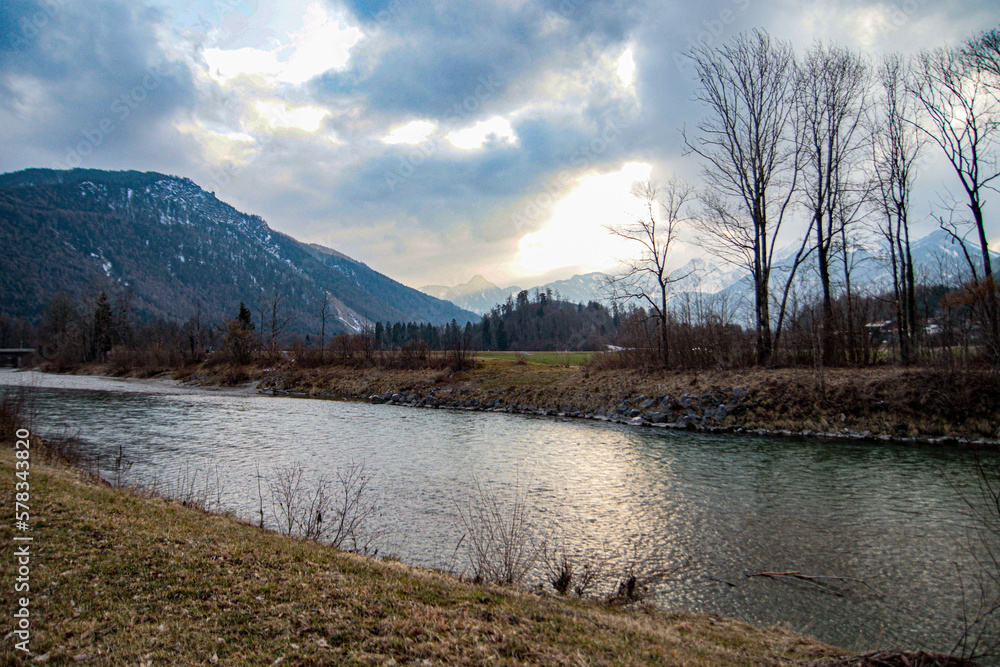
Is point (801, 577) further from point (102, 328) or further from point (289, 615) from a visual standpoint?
point (102, 328)

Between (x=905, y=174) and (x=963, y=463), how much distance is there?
19.6m

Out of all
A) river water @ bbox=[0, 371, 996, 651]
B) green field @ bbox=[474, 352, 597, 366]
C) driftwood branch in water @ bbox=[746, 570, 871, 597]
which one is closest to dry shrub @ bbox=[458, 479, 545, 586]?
river water @ bbox=[0, 371, 996, 651]

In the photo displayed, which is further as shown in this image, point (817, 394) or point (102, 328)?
point (102, 328)

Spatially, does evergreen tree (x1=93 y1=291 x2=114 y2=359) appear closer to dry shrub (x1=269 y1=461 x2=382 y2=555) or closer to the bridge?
the bridge

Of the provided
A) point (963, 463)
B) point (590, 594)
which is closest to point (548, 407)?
point (963, 463)

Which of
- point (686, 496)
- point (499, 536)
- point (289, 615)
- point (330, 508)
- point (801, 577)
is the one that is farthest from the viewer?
point (686, 496)

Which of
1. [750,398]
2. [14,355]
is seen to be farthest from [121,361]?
[750,398]

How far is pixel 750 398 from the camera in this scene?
23203 millimetres

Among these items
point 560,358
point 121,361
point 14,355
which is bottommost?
point 560,358

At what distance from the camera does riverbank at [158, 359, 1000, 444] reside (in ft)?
60.8

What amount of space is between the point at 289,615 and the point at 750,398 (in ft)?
76.2

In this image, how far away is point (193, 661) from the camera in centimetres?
403

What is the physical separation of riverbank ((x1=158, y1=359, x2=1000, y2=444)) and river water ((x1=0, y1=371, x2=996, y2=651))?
5.83 feet

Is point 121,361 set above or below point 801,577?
above
